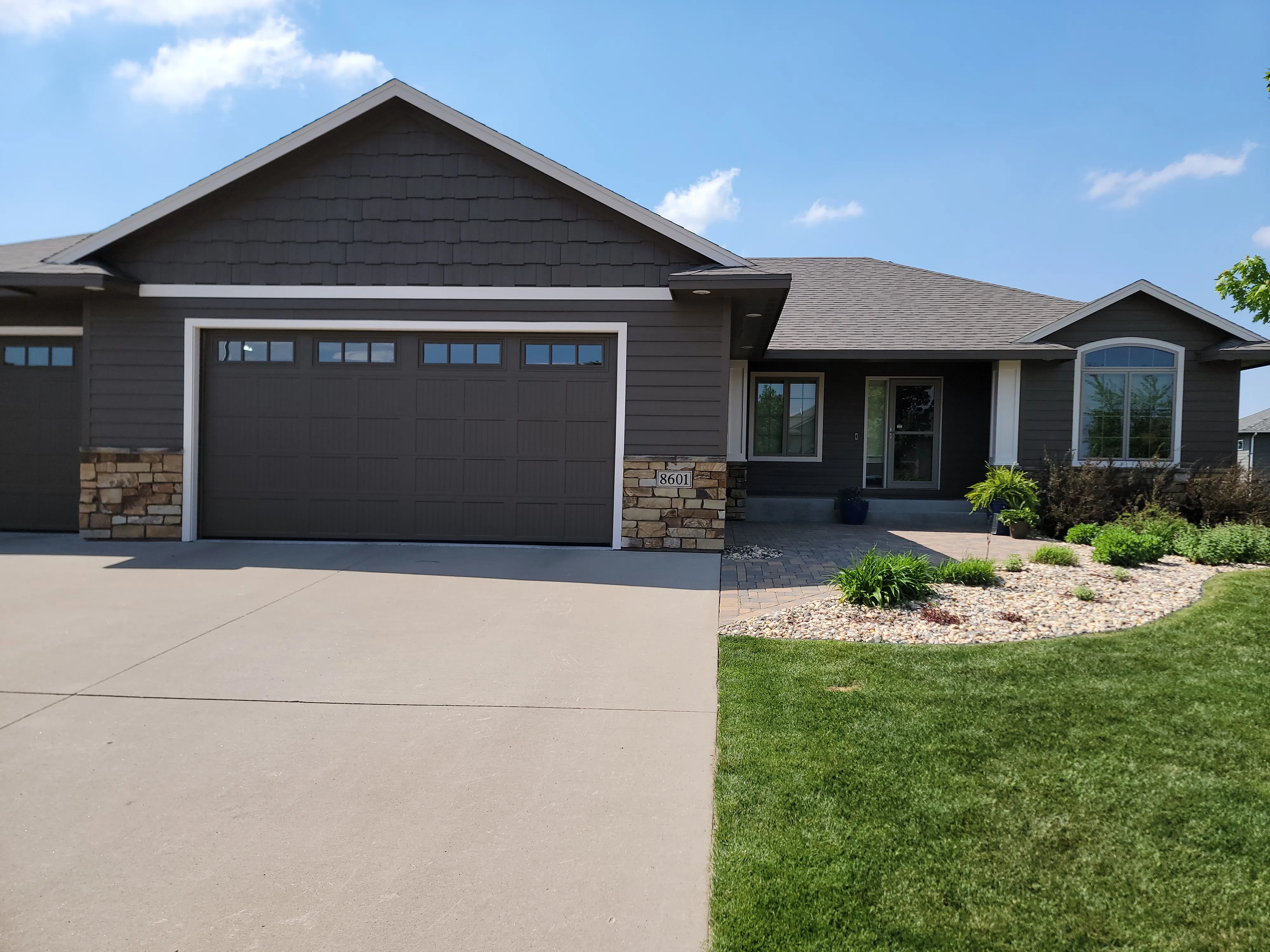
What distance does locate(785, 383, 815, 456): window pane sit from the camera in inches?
532

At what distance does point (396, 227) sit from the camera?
883 cm

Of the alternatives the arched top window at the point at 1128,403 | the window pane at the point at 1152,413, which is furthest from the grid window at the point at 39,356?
the window pane at the point at 1152,413

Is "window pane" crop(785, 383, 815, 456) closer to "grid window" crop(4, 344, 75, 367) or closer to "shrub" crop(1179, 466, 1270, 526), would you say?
"shrub" crop(1179, 466, 1270, 526)

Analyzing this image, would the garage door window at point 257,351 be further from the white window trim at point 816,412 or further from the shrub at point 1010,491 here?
the shrub at point 1010,491

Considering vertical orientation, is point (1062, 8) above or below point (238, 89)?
above

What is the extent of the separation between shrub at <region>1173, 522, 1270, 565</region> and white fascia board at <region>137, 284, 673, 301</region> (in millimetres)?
6161

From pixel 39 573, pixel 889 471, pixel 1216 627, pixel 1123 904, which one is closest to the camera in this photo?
pixel 1123 904

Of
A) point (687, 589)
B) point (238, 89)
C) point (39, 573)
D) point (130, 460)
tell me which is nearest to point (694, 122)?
point (238, 89)

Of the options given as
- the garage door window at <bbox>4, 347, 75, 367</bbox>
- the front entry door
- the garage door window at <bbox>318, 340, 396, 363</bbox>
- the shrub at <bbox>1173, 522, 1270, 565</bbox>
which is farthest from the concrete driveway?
the front entry door

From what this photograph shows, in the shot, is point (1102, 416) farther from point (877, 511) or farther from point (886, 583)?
point (886, 583)

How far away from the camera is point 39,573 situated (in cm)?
725

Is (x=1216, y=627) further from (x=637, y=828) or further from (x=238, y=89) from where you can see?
(x=238, y=89)

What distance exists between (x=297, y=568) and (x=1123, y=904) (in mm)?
7161

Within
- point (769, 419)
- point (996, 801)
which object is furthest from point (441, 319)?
point (996, 801)
